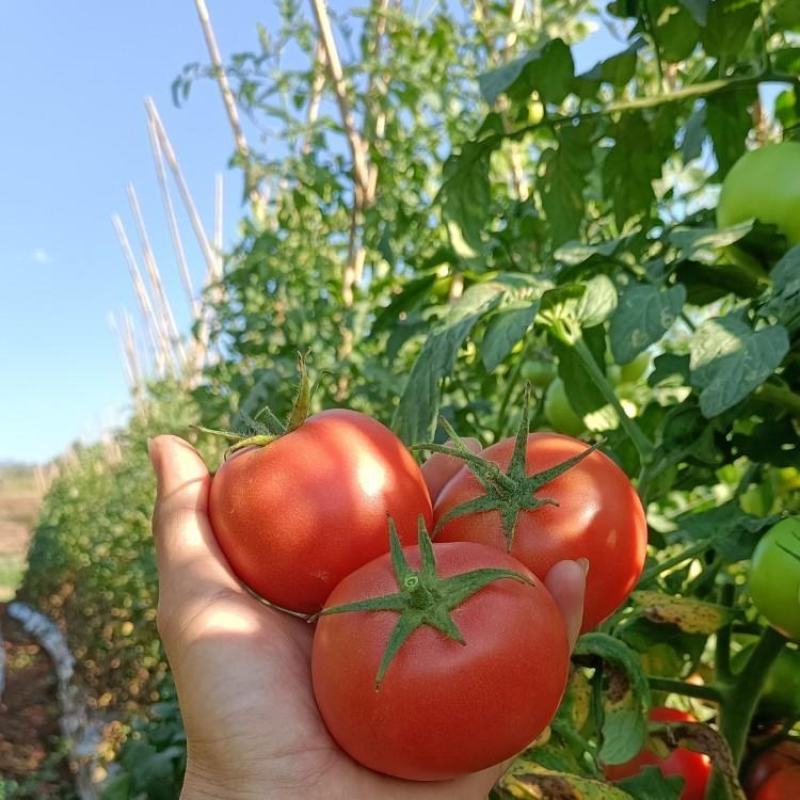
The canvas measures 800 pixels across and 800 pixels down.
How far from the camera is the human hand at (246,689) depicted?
555 mm

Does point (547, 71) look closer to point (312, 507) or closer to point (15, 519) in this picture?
point (312, 507)

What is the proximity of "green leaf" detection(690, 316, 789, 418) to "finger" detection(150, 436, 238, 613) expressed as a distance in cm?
38

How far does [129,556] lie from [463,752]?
14.4 ft

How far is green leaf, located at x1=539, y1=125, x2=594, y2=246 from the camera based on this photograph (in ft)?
3.33

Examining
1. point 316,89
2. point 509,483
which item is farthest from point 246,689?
point 316,89

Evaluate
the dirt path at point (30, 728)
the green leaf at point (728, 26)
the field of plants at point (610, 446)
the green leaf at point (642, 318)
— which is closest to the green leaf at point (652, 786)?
the field of plants at point (610, 446)

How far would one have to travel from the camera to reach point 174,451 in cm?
71

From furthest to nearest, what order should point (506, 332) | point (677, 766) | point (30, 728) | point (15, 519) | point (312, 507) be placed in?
point (15, 519), point (30, 728), point (677, 766), point (506, 332), point (312, 507)

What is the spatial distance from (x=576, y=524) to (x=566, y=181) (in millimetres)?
596

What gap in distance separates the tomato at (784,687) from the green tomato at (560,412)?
35 cm

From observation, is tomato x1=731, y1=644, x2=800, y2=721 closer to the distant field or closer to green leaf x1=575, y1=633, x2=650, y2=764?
green leaf x1=575, y1=633, x2=650, y2=764

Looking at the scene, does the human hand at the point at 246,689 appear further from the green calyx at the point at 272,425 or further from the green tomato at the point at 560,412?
the green tomato at the point at 560,412

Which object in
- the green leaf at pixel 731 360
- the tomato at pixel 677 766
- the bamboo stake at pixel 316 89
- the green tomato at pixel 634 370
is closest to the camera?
the green leaf at pixel 731 360

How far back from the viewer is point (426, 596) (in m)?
0.49
